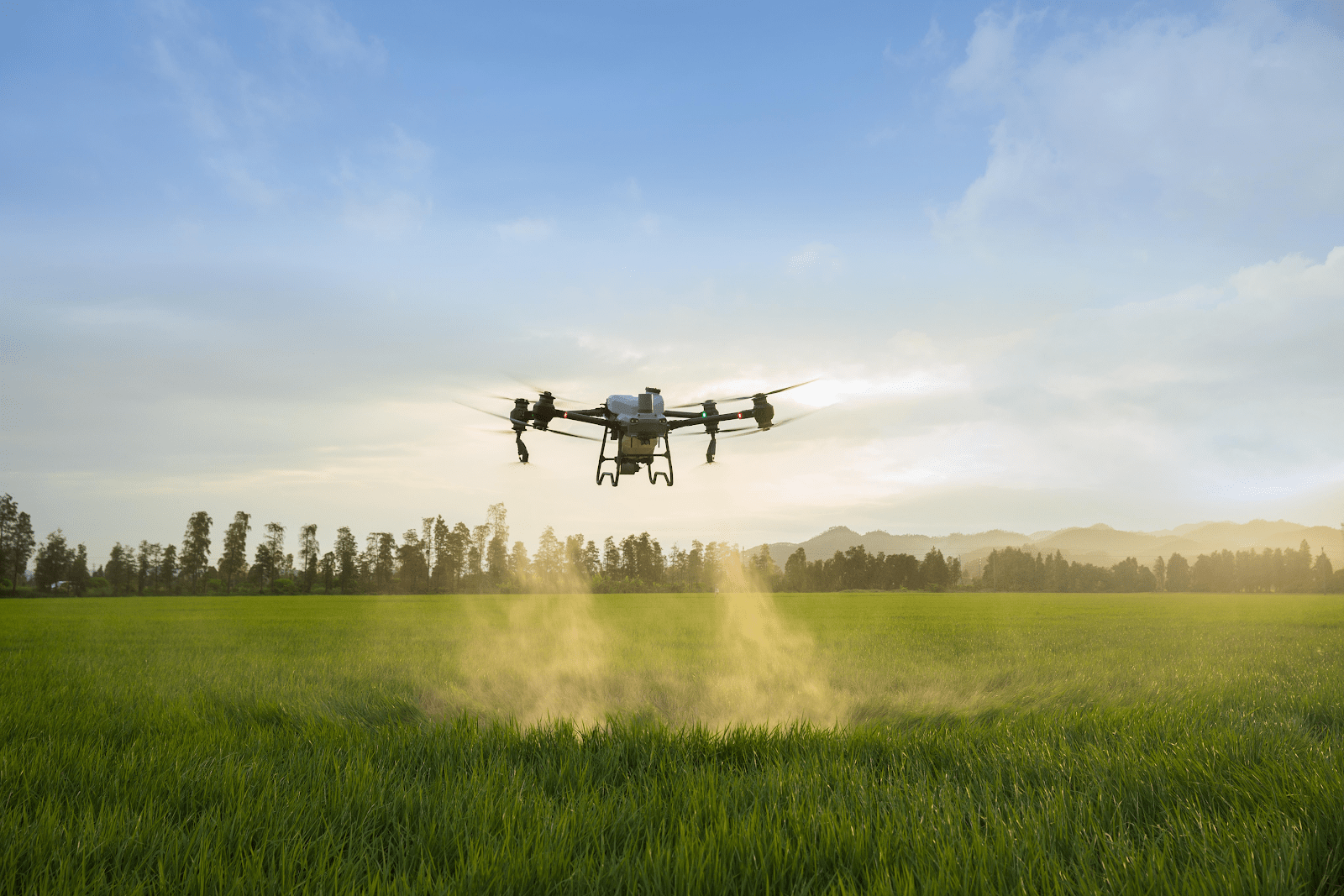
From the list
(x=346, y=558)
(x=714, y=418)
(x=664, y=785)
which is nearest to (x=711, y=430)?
(x=714, y=418)

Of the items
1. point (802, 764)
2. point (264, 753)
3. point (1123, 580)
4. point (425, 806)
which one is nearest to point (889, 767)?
point (802, 764)

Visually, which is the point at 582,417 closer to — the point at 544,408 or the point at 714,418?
the point at 544,408

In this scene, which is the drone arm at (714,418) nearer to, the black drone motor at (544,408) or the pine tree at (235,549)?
the black drone motor at (544,408)

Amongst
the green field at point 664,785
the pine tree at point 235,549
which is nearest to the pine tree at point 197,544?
the pine tree at point 235,549

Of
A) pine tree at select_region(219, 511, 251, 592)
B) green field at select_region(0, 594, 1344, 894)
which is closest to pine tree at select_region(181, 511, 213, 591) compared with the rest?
pine tree at select_region(219, 511, 251, 592)

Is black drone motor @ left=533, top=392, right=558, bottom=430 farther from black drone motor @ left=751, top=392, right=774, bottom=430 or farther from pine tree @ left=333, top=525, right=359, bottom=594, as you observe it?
pine tree @ left=333, top=525, right=359, bottom=594

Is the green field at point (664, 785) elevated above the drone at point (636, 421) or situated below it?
below

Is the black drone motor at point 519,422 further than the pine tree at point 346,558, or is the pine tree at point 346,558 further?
the pine tree at point 346,558

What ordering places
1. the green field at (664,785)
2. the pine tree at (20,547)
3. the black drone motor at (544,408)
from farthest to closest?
the pine tree at (20,547) → the black drone motor at (544,408) → the green field at (664,785)

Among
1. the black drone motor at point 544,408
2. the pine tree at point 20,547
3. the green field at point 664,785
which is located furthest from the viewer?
the pine tree at point 20,547
